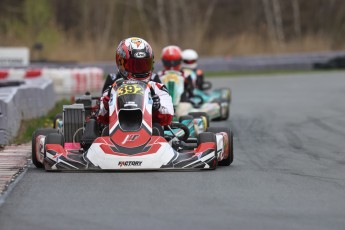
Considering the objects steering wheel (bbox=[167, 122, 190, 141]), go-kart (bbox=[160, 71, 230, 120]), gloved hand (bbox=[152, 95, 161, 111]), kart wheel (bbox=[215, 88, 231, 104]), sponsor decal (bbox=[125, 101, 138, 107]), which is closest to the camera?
sponsor decal (bbox=[125, 101, 138, 107])

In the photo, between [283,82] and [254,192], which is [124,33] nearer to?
[283,82]

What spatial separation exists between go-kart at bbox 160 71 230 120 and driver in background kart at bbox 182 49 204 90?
198mm

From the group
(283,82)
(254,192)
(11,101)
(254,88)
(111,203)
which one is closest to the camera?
(111,203)

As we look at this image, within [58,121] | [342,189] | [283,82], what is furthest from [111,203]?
[283,82]

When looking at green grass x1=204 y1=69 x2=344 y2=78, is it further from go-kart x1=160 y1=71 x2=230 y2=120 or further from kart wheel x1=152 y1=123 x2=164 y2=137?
kart wheel x1=152 y1=123 x2=164 y2=137

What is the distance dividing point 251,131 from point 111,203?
7.38 metres

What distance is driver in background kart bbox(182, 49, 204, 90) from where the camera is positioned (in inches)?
710

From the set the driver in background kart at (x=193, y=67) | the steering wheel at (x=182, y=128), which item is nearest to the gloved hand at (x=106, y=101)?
the steering wheel at (x=182, y=128)

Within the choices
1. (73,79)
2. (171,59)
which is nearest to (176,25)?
(73,79)

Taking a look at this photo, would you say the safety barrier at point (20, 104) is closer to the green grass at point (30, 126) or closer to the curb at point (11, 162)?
the green grass at point (30, 126)

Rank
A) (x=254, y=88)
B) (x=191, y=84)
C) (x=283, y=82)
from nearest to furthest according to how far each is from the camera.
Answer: (x=191, y=84)
(x=254, y=88)
(x=283, y=82)

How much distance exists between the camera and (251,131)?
14781 mm

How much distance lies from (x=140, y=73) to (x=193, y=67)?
856cm

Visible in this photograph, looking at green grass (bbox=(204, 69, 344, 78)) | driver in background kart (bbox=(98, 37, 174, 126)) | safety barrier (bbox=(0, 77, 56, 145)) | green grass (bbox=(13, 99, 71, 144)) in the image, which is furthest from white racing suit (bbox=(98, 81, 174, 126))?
green grass (bbox=(204, 69, 344, 78))
